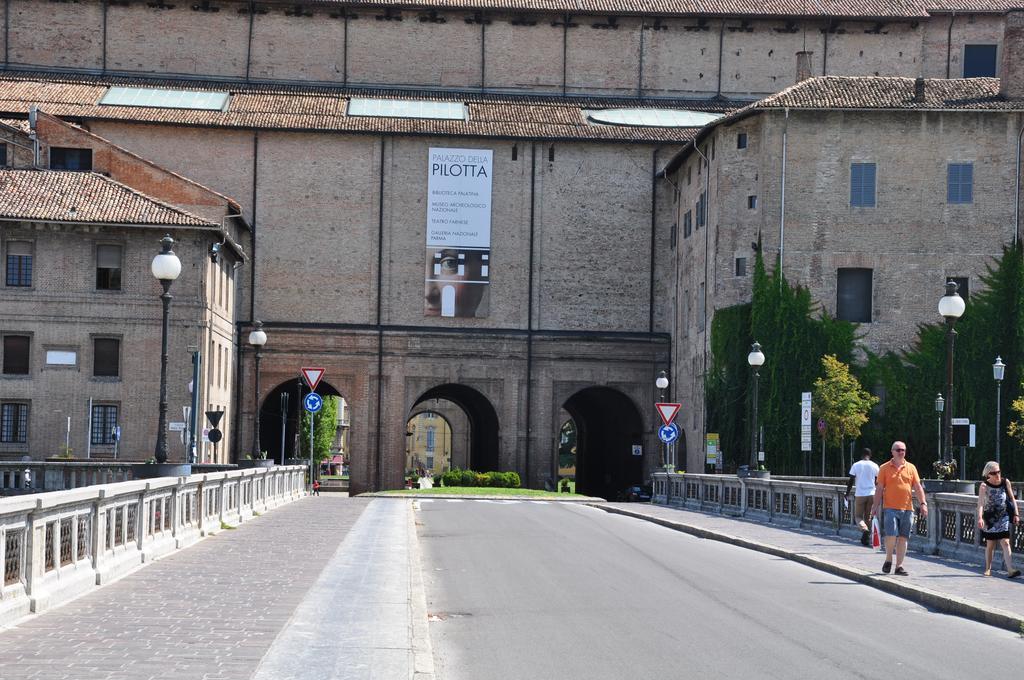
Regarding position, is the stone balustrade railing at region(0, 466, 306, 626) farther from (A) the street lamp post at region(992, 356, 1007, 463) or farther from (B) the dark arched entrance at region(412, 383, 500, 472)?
(B) the dark arched entrance at region(412, 383, 500, 472)

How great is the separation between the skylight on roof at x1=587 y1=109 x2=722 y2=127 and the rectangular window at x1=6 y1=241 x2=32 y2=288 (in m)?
26.1

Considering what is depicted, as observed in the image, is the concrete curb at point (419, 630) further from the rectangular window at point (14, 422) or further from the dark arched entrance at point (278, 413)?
the dark arched entrance at point (278, 413)

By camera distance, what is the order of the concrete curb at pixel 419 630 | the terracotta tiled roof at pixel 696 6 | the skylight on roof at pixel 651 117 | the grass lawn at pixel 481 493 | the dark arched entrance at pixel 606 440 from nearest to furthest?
the concrete curb at pixel 419 630 → the grass lawn at pixel 481 493 → the skylight on roof at pixel 651 117 → the dark arched entrance at pixel 606 440 → the terracotta tiled roof at pixel 696 6

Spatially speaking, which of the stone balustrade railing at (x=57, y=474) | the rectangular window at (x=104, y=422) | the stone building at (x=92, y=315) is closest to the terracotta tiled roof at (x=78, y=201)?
the stone building at (x=92, y=315)

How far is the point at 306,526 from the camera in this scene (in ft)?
92.6

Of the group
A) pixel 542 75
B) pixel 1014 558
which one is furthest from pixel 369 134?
pixel 1014 558

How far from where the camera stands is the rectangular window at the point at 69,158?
201ft

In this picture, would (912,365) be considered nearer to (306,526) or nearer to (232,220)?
(232,220)

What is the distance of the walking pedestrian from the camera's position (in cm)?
1969

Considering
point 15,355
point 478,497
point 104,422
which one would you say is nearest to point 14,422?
point 15,355

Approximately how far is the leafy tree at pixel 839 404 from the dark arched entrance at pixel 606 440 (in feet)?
49.6

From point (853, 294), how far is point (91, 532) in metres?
45.2

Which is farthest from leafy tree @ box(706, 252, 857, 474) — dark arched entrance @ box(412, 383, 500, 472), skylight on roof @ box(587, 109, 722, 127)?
dark arched entrance @ box(412, 383, 500, 472)

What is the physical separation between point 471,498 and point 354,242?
16.9 metres
